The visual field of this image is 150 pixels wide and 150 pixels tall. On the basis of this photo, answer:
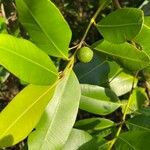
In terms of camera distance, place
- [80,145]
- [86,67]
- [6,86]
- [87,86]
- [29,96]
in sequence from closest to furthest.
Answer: [29,96], [80,145], [87,86], [86,67], [6,86]

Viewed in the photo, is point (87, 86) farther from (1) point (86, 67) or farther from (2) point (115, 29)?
(2) point (115, 29)

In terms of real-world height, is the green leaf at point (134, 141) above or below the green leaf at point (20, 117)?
below

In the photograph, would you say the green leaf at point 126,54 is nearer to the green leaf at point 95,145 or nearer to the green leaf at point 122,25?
the green leaf at point 122,25

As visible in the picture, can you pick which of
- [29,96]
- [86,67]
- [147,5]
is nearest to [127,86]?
[86,67]

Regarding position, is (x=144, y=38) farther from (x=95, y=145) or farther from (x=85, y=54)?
(x=95, y=145)

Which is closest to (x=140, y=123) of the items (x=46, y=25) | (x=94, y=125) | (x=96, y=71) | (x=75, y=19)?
(x=94, y=125)

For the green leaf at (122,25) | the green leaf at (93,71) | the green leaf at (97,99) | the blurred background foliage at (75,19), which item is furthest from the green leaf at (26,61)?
the blurred background foliage at (75,19)
